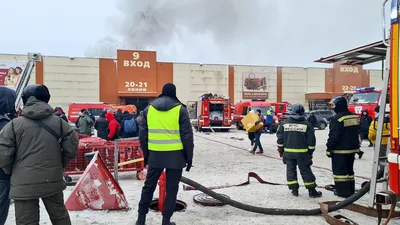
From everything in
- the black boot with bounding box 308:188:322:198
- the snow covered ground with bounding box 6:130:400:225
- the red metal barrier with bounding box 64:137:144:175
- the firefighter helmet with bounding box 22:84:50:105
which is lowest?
the snow covered ground with bounding box 6:130:400:225

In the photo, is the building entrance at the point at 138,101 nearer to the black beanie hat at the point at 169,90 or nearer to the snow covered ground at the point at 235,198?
the snow covered ground at the point at 235,198

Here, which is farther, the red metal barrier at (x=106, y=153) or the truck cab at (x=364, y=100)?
the truck cab at (x=364, y=100)

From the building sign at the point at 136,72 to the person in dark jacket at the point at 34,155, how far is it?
1365 inches

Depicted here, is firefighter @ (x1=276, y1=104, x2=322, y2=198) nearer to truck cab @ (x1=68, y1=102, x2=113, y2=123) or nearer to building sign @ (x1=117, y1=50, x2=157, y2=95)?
truck cab @ (x1=68, y1=102, x2=113, y2=123)

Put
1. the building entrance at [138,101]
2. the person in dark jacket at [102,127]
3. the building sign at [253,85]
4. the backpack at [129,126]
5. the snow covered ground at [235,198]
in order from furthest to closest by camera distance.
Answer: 1. the building sign at [253,85]
2. the building entrance at [138,101]
3. the person in dark jacket at [102,127]
4. the backpack at [129,126]
5. the snow covered ground at [235,198]

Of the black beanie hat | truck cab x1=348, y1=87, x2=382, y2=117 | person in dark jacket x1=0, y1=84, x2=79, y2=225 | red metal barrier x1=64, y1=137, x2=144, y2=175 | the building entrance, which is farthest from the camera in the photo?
the building entrance

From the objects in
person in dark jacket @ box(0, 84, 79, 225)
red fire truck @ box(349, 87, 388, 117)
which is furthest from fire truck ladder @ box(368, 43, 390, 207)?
red fire truck @ box(349, 87, 388, 117)

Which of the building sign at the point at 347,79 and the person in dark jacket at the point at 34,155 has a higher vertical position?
the building sign at the point at 347,79

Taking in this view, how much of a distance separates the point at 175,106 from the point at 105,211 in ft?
6.30

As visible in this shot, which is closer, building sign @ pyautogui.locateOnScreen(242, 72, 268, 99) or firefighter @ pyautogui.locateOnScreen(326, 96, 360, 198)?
firefighter @ pyautogui.locateOnScreen(326, 96, 360, 198)

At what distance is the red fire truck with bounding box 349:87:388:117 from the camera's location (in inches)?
597

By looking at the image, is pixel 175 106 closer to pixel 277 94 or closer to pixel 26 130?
pixel 26 130

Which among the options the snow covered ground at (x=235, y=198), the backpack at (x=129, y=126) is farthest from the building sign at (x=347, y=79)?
the backpack at (x=129, y=126)

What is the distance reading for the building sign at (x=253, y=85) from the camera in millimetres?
42062
